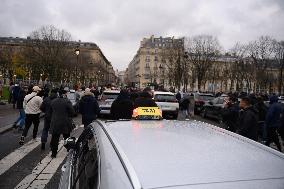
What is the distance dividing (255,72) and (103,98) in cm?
5422

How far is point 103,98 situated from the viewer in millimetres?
23125

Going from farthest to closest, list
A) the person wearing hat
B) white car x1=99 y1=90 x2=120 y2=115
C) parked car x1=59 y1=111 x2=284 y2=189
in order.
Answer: white car x1=99 y1=90 x2=120 y2=115 < the person wearing hat < parked car x1=59 y1=111 x2=284 y2=189

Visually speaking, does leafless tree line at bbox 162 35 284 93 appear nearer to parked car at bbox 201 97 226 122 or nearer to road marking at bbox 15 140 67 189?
parked car at bbox 201 97 226 122

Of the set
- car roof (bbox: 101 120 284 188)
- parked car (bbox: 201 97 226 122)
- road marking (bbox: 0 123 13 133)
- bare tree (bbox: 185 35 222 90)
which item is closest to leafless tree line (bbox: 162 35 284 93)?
bare tree (bbox: 185 35 222 90)

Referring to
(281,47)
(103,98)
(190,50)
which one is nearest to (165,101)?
(103,98)

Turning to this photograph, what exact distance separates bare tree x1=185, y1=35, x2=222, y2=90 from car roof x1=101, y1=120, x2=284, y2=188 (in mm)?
66462

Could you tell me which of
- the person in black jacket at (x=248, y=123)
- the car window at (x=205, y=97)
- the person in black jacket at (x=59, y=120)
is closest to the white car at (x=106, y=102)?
the car window at (x=205, y=97)

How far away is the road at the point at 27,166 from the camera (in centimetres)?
745

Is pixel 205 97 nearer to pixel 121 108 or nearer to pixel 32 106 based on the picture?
pixel 32 106

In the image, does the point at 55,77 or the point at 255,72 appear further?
the point at 255,72

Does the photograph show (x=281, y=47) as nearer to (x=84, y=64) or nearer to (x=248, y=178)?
(x=84, y=64)

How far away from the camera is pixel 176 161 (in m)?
2.68

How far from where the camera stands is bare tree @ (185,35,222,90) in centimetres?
6925

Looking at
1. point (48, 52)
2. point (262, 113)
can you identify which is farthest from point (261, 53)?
point (262, 113)
